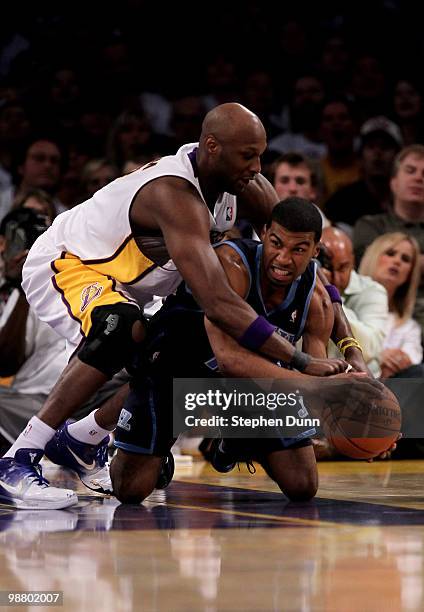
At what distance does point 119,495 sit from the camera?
413 cm

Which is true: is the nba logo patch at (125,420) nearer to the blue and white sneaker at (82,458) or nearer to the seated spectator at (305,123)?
the blue and white sneaker at (82,458)

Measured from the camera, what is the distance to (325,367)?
3842 mm

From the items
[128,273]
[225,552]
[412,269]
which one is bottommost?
[225,552]

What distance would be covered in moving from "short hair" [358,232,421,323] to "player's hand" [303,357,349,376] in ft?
9.98

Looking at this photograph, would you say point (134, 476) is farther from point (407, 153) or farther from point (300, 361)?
point (407, 153)

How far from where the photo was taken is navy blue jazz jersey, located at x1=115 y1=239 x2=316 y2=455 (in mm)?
4133

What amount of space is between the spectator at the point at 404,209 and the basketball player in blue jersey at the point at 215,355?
3109 millimetres

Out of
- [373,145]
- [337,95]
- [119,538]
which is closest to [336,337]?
[119,538]

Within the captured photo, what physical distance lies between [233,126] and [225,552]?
1736 mm

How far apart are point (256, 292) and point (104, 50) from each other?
4.83m

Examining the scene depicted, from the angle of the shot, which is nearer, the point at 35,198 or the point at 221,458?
the point at 221,458

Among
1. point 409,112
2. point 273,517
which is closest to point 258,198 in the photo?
point 273,517

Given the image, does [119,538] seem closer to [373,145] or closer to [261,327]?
[261,327]

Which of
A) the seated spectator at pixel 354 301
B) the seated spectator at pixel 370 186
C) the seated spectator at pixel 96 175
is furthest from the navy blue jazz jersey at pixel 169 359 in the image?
the seated spectator at pixel 370 186
